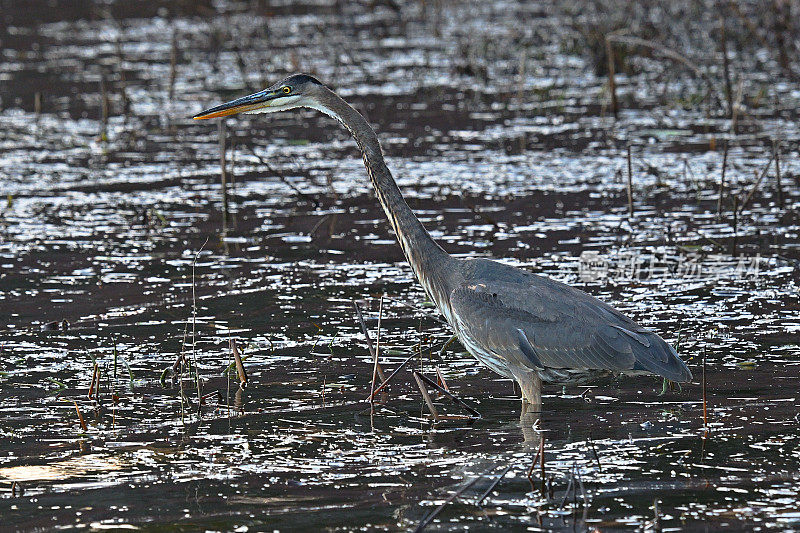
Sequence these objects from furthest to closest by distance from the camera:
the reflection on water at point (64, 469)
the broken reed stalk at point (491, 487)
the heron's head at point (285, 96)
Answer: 1. the heron's head at point (285, 96)
2. the reflection on water at point (64, 469)
3. the broken reed stalk at point (491, 487)

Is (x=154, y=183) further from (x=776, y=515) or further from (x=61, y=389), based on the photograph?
(x=776, y=515)

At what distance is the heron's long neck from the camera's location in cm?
711

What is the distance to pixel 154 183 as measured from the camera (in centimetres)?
1260

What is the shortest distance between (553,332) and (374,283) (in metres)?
2.86

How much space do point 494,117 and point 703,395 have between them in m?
8.92

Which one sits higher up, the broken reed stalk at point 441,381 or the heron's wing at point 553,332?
the heron's wing at point 553,332

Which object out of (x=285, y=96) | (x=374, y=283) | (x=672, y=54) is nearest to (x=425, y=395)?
(x=285, y=96)

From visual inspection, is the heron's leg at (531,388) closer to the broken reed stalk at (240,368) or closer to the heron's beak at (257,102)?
the broken reed stalk at (240,368)

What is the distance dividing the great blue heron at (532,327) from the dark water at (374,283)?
0.25 meters

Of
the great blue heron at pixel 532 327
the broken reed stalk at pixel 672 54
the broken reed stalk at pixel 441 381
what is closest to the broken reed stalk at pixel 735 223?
the broken reed stalk at pixel 672 54

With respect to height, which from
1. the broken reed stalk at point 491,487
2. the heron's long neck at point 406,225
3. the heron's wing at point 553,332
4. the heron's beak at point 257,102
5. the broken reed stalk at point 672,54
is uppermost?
the broken reed stalk at point 672,54

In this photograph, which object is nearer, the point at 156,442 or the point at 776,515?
the point at 776,515

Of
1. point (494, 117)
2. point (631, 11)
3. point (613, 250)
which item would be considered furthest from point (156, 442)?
point (631, 11)

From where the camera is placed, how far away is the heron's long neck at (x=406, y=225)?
7.11 m
